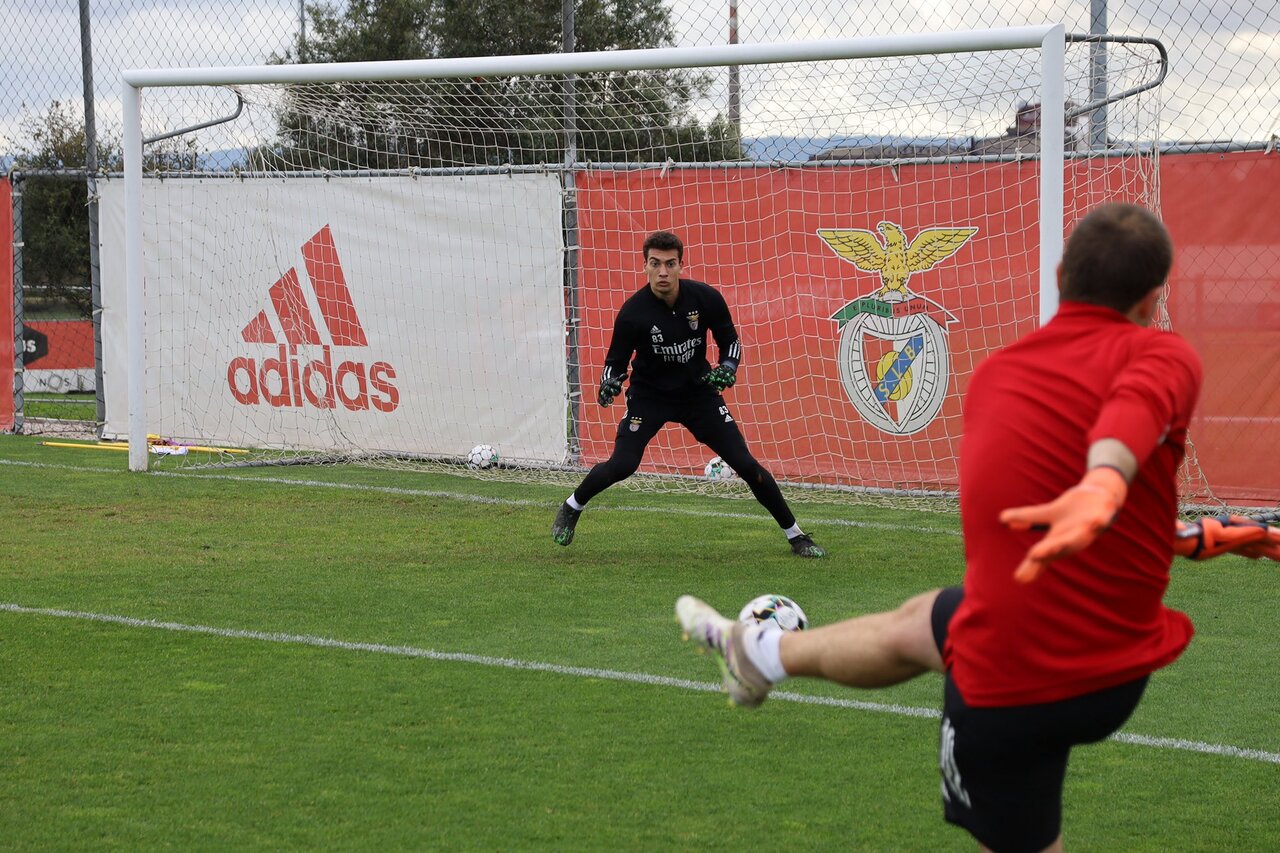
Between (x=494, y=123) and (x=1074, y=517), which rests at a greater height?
(x=494, y=123)

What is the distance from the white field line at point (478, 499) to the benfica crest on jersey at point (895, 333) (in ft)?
5.93

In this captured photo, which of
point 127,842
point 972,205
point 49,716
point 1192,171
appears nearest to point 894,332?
point 972,205

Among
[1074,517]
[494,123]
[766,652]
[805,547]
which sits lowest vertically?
[805,547]

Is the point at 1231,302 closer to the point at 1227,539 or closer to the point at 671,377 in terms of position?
the point at 671,377

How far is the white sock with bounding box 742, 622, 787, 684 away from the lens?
361 cm

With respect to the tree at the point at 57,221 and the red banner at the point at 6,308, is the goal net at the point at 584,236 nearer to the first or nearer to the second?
the red banner at the point at 6,308

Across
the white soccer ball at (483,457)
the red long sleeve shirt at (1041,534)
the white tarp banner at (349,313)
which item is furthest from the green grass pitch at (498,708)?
the white tarp banner at (349,313)

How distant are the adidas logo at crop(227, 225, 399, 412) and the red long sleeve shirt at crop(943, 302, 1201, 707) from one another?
40.5 ft

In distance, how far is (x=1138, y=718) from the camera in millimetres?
5848

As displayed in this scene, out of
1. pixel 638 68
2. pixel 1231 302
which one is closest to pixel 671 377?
pixel 638 68

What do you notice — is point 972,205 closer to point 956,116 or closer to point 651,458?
point 956,116

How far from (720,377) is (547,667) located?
3105mm

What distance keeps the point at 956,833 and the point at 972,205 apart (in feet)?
27.8

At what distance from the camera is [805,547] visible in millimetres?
9445
